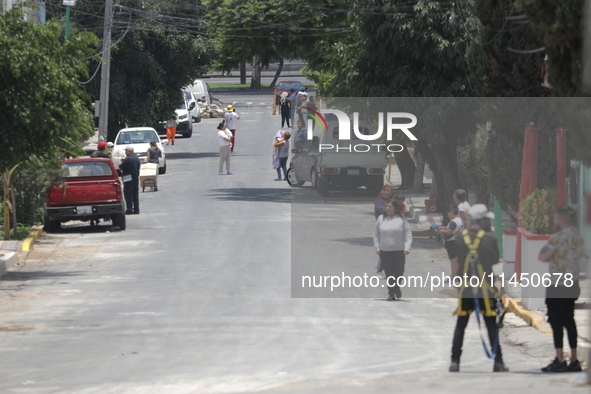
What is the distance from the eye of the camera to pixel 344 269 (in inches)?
689

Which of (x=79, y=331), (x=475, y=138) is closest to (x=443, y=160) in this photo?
(x=475, y=138)

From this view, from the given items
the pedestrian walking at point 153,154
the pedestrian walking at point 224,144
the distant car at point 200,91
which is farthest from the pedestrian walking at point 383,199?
the distant car at point 200,91

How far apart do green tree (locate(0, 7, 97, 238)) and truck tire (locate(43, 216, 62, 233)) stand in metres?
6.64

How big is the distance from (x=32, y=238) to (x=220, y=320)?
9888 millimetres

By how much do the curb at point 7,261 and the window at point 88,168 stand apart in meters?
5.12

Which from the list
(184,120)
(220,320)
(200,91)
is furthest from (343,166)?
(200,91)

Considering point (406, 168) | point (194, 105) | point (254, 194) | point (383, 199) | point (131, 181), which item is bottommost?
point (254, 194)

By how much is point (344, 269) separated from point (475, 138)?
8.59 m

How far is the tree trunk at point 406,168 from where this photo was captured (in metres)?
32.5

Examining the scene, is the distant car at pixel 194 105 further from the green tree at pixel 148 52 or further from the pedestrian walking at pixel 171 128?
the green tree at pixel 148 52

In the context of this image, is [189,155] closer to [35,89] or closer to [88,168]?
[88,168]

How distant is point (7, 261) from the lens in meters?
18.2

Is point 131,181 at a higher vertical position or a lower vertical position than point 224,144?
lower

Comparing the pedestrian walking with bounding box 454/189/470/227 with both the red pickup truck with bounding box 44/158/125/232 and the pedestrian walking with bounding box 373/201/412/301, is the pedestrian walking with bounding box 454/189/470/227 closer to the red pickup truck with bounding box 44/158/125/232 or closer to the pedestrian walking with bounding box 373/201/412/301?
the pedestrian walking with bounding box 373/201/412/301
